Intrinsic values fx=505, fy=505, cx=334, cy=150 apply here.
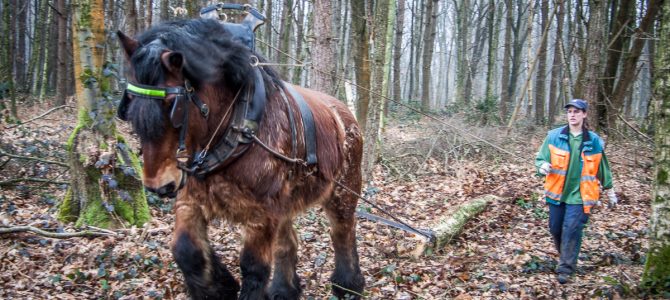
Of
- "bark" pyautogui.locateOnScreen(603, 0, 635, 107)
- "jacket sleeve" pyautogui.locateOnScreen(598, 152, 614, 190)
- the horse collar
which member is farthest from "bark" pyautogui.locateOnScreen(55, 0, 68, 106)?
"bark" pyautogui.locateOnScreen(603, 0, 635, 107)

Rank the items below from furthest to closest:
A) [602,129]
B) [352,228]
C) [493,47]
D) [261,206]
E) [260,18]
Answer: [493,47] → [602,129] → [352,228] → [260,18] → [261,206]

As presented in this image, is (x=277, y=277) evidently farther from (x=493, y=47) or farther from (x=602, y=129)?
(x=493, y=47)

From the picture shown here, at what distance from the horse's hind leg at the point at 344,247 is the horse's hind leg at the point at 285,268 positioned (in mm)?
549

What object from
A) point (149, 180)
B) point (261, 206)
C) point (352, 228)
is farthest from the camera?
point (352, 228)

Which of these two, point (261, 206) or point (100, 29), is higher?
point (100, 29)

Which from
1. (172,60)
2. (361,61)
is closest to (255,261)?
(172,60)

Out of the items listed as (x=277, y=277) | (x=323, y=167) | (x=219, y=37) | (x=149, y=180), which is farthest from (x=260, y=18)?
(x=277, y=277)

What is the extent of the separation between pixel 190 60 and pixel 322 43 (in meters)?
4.80

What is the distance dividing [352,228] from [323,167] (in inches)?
42.9

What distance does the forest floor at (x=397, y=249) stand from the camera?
4.69 metres

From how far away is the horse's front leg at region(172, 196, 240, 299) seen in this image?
338cm

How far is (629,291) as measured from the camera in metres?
4.30

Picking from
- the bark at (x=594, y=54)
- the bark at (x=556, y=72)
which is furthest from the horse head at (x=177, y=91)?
the bark at (x=556, y=72)

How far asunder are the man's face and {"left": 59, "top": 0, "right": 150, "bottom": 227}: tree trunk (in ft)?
16.8
